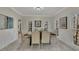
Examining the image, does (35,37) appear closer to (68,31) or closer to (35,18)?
(35,18)

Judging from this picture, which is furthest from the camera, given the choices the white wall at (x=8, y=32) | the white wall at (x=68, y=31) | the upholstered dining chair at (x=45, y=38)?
the upholstered dining chair at (x=45, y=38)

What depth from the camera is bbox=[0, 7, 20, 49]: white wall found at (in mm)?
4671

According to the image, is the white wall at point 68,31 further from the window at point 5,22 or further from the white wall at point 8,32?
the window at point 5,22

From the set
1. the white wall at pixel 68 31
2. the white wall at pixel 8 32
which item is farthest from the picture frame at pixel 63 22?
the white wall at pixel 8 32

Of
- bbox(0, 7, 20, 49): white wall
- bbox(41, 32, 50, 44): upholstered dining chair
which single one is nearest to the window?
bbox(0, 7, 20, 49): white wall

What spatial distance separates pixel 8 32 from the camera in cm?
523

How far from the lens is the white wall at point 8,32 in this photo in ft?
15.3

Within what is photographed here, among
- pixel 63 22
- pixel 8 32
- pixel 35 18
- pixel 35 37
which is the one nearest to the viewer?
pixel 35 18

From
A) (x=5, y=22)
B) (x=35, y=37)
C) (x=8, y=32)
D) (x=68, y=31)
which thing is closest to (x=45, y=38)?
(x=35, y=37)

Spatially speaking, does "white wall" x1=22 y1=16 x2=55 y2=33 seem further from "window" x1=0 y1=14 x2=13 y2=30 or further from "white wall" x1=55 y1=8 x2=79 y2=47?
"window" x1=0 y1=14 x2=13 y2=30

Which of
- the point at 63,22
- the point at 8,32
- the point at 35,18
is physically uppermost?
the point at 35,18

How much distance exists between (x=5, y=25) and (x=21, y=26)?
2.50 ft

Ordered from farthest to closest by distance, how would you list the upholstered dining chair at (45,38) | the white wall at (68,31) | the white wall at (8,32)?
the upholstered dining chair at (45,38) → the white wall at (68,31) → the white wall at (8,32)
